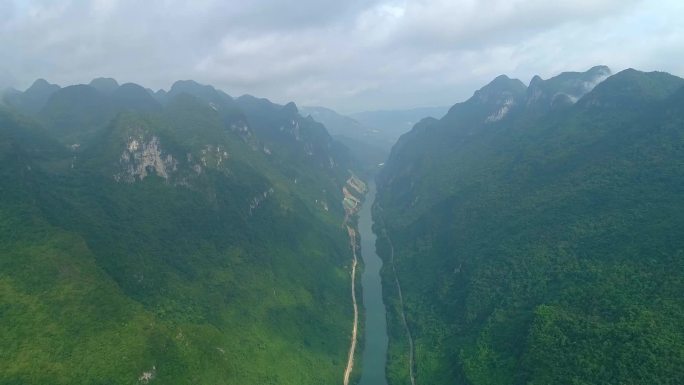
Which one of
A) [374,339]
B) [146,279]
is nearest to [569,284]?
[374,339]

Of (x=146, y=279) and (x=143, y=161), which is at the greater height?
(x=143, y=161)

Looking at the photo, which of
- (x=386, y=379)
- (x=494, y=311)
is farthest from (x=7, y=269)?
(x=494, y=311)

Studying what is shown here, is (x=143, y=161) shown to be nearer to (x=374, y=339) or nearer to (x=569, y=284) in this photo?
(x=374, y=339)

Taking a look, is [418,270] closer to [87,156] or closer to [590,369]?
[590,369]

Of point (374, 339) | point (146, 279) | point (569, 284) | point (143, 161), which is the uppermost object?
point (143, 161)

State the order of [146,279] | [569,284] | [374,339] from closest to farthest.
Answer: [569,284] < [146,279] < [374,339]

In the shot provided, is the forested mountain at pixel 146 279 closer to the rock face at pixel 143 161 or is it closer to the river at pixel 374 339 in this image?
the rock face at pixel 143 161
